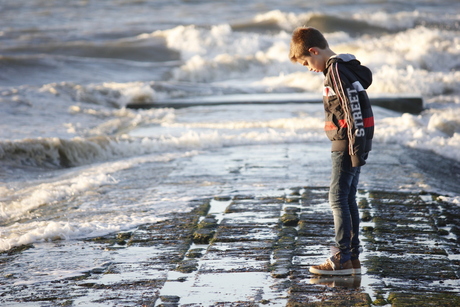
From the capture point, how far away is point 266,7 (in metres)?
38.2

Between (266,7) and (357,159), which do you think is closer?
(357,159)

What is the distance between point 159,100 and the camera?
14391 millimetres

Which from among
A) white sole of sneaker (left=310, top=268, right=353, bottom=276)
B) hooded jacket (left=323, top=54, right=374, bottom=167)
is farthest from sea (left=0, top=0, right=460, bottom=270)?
hooded jacket (left=323, top=54, right=374, bottom=167)

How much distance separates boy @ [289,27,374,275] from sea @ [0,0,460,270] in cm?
181

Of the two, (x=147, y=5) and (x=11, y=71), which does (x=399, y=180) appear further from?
(x=147, y=5)

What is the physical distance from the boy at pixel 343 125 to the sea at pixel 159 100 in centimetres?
181

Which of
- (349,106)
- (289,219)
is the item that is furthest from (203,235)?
(349,106)

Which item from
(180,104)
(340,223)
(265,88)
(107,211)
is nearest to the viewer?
(340,223)

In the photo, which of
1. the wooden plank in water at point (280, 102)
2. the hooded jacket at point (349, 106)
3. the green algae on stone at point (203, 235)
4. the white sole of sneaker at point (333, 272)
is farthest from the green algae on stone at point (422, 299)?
the wooden plank in water at point (280, 102)

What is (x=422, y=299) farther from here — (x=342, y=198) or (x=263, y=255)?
(x=263, y=255)

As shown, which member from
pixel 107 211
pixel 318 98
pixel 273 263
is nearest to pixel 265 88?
pixel 318 98

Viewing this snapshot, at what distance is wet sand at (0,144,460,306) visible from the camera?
3.24m

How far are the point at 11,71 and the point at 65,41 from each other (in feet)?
32.2

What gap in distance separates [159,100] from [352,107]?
37.2 feet
